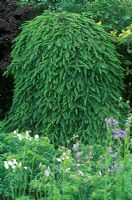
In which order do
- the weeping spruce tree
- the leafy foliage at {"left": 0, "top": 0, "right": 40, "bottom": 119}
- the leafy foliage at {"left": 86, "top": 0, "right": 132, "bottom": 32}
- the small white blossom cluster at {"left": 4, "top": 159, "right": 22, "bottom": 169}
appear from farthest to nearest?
Answer: the leafy foliage at {"left": 86, "top": 0, "right": 132, "bottom": 32}, the leafy foliage at {"left": 0, "top": 0, "right": 40, "bottom": 119}, the weeping spruce tree, the small white blossom cluster at {"left": 4, "top": 159, "right": 22, "bottom": 169}

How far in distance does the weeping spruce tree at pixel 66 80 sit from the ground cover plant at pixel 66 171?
31.4 inches

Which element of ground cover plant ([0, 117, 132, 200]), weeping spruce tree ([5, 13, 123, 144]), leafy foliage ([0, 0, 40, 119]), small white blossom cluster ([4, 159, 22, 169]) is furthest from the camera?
leafy foliage ([0, 0, 40, 119])

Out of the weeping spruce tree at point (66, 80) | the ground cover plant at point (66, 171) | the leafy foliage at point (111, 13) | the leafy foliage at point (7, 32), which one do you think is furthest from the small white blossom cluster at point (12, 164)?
the leafy foliage at point (111, 13)

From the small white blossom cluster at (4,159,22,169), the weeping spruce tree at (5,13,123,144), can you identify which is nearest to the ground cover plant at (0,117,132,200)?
the small white blossom cluster at (4,159,22,169)

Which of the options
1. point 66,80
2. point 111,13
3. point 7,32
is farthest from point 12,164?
point 111,13

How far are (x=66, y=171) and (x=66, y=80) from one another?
2.21 metres

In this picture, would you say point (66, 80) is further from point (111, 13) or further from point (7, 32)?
point (111, 13)

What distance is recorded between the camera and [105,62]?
6441mm

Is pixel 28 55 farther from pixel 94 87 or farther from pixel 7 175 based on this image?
pixel 7 175

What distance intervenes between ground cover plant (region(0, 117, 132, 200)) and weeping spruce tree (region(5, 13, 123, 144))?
31.4 inches

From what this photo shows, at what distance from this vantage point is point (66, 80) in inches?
245

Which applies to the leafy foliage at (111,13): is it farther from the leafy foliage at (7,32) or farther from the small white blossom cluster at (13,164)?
the small white blossom cluster at (13,164)

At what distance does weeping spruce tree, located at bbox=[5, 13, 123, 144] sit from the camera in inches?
245

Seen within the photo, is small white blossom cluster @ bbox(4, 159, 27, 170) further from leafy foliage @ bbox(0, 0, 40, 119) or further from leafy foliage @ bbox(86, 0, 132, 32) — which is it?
leafy foliage @ bbox(86, 0, 132, 32)
